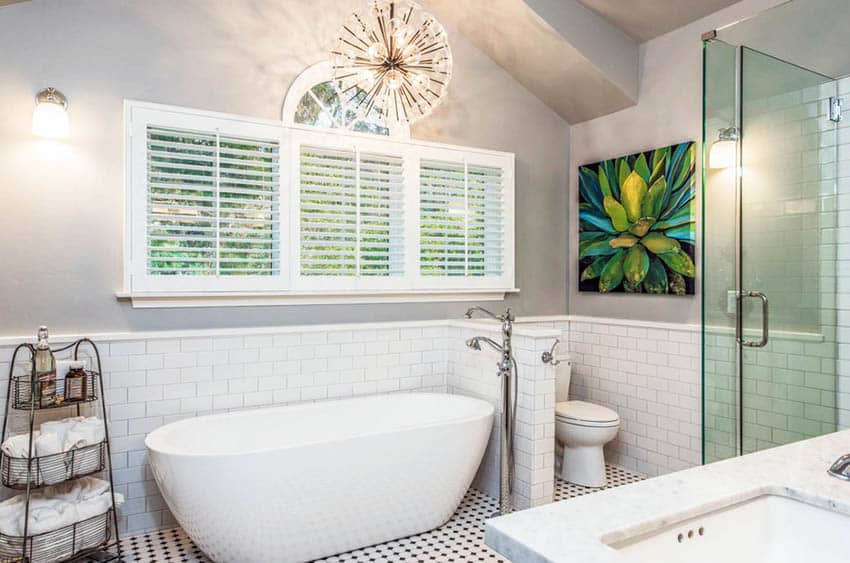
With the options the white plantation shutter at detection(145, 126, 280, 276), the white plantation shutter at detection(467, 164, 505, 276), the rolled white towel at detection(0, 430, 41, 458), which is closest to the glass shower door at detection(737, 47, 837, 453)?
the white plantation shutter at detection(467, 164, 505, 276)

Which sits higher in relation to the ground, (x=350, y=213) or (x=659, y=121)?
(x=659, y=121)

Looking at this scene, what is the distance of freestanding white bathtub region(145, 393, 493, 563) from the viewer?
2.31m

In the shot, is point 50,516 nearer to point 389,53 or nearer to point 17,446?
point 17,446

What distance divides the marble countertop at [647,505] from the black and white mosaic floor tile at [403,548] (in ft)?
5.05

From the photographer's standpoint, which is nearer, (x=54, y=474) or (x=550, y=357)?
(x=54, y=474)

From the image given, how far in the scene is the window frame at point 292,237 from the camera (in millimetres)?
2805

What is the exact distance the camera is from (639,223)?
12.3 feet

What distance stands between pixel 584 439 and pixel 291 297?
78.9 inches

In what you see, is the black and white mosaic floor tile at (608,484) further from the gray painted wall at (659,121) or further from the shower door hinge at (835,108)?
the shower door hinge at (835,108)

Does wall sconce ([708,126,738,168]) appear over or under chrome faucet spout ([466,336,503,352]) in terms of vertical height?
over

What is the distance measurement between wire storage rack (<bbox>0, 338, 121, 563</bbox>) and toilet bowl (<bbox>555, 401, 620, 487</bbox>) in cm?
253

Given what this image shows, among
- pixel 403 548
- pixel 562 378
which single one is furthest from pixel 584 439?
pixel 403 548

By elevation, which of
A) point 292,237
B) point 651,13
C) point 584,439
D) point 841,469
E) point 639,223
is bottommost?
point 584,439

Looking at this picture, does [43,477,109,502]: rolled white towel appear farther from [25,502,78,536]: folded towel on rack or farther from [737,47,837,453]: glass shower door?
→ [737,47,837,453]: glass shower door
